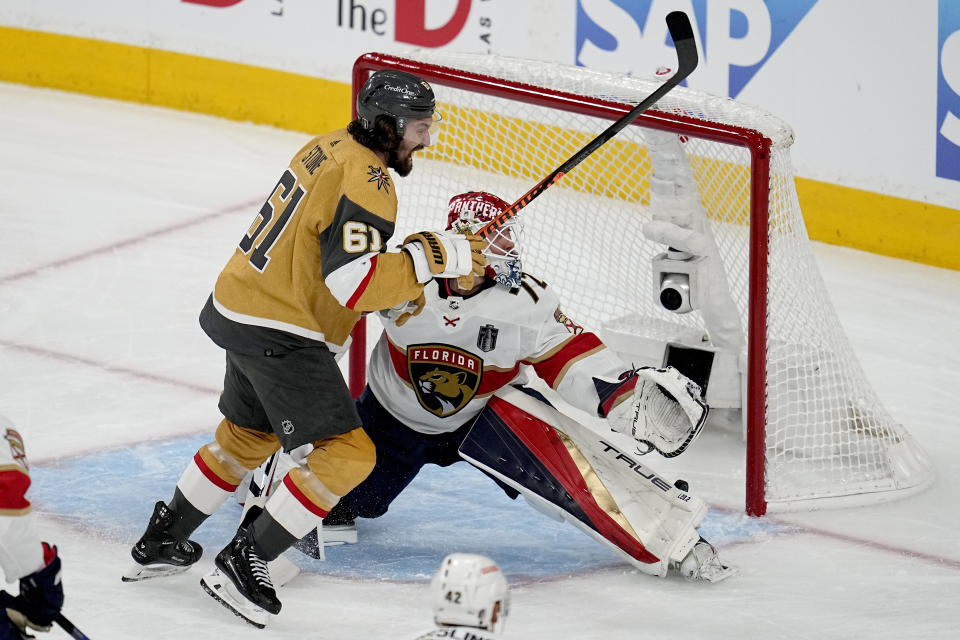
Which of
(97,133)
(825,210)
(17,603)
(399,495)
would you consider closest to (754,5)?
(825,210)

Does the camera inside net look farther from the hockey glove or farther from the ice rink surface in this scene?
the hockey glove

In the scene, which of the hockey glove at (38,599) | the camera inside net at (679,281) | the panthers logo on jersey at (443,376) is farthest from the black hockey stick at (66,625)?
the camera inside net at (679,281)

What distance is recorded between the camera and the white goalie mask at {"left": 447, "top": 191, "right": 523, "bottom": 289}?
3.44m

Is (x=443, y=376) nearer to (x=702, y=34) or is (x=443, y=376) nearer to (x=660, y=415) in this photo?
(x=660, y=415)

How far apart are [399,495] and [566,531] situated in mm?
460

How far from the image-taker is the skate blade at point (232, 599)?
3.18m

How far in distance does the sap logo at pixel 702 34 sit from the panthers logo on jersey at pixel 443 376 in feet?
8.16

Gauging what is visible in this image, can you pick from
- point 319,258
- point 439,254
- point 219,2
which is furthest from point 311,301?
point 219,2

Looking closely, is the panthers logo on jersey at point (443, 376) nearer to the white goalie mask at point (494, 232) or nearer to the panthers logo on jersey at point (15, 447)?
the white goalie mask at point (494, 232)

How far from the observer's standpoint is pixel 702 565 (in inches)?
136

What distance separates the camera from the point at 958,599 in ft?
11.3

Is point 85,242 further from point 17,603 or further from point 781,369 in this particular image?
point 17,603

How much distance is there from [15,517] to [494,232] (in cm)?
131

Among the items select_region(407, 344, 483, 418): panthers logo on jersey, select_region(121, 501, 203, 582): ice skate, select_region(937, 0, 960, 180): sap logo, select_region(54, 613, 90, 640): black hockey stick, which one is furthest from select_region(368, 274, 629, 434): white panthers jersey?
select_region(937, 0, 960, 180): sap logo
